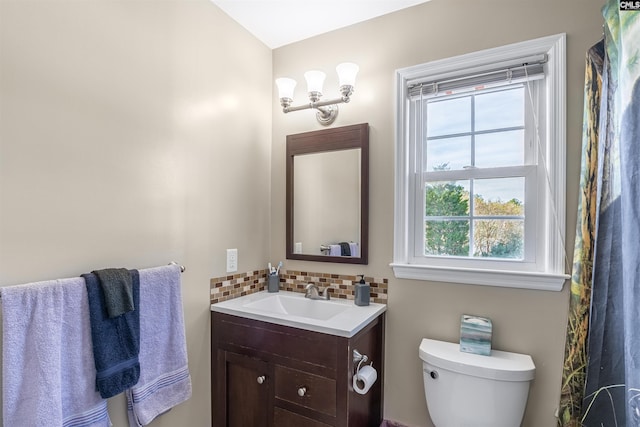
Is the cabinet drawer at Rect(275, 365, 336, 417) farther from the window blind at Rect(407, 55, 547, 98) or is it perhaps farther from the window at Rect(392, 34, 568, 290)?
the window blind at Rect(407, 55, 547, 98)

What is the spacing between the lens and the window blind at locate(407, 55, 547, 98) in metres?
1.43

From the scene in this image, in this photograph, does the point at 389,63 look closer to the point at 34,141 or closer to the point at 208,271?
the point at 208,271

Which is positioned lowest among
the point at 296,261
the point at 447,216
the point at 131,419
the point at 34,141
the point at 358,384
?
the point at 131,419

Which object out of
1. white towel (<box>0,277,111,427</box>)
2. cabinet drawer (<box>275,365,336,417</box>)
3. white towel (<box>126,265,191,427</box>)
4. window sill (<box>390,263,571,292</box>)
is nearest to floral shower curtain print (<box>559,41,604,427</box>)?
window sill (<box>390,263,571,292</box>)

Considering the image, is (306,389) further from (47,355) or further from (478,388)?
(47,355)

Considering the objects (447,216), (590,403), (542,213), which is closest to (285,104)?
(447,216)

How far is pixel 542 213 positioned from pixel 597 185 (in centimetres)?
30

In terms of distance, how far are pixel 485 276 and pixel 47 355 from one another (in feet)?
5.56

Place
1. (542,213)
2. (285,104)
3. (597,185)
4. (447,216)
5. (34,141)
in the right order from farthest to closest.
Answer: (285,104)
(447,216)
(542,213)
(597,185)
(34,141)

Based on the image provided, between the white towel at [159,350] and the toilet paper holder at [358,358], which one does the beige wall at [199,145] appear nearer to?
the white towel at [159,350]

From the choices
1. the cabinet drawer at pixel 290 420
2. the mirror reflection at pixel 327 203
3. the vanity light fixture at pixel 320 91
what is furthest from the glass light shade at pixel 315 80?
the cabinet drawer at pixel 290 420

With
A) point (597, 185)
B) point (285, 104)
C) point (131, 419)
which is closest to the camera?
point (597, 185)

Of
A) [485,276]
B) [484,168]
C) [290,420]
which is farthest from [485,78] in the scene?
[290,420]

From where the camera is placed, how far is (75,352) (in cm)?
105
